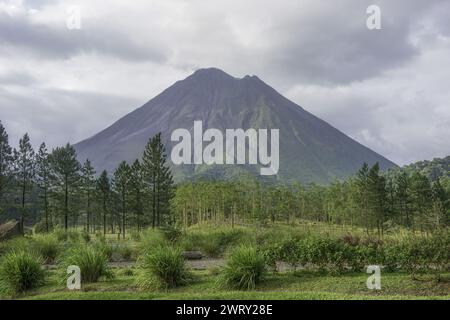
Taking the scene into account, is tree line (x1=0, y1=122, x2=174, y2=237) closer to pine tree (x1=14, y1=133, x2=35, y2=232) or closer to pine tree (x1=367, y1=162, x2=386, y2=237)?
pine tree (x1=14, y1=133, x2=35, y2=232)

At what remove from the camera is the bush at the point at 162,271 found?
11.2 metres

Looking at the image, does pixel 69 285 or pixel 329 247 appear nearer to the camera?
pixel 69 285

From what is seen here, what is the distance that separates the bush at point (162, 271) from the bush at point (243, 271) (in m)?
1.21

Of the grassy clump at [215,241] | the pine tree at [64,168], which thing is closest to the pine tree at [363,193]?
the grassy clump at [215,241]

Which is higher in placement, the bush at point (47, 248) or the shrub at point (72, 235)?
the bush at point (47, 248)

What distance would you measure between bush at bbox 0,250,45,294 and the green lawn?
41cm

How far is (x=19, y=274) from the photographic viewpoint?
38.1ft

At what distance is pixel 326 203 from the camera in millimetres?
64375

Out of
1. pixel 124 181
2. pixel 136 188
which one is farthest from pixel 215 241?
pixel 124 181

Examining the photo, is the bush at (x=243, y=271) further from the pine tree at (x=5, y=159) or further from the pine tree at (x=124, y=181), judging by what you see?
the pine tree at (x=124, y=181)

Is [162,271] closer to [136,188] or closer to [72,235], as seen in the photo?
[72,235]

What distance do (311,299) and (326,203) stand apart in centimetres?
5724
